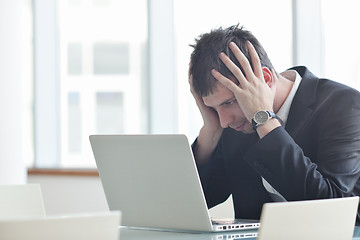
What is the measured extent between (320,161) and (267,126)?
0.19 metres

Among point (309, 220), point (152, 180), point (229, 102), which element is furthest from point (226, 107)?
point (309, 220)

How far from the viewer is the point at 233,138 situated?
85.1 inches

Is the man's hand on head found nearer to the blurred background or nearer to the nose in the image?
the nose

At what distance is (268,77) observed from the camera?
1984mm

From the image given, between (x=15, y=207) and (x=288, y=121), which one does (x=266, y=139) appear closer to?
(x=288, y=121)

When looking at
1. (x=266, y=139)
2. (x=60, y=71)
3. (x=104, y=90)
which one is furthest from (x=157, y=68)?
(x=266, y=139)

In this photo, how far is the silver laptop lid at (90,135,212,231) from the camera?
163cm

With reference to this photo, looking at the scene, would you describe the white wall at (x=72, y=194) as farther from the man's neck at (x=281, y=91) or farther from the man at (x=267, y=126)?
the man's neck at (x=281, y=91)

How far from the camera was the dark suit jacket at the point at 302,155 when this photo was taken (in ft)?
5.87

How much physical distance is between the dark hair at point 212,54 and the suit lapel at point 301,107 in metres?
0.13

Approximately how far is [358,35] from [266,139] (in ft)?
8.20

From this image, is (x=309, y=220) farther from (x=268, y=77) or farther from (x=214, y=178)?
(x=214, y=178)

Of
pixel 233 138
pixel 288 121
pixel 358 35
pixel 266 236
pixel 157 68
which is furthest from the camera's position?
pixel 157 68

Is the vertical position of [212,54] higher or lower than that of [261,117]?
higher
